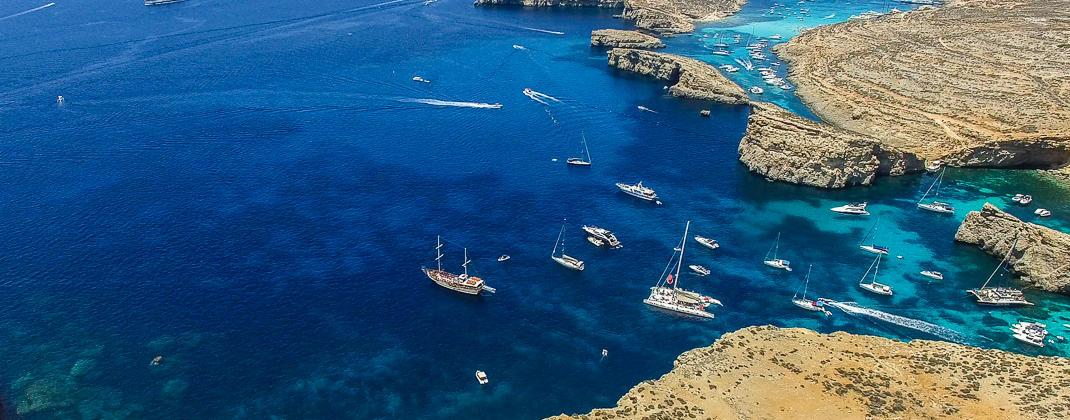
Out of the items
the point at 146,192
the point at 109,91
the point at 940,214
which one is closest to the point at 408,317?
the point at 146,192

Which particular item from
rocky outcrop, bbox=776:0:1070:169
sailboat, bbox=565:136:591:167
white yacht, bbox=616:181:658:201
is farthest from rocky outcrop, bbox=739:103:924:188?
sailboat, bbox=565:136:591:167

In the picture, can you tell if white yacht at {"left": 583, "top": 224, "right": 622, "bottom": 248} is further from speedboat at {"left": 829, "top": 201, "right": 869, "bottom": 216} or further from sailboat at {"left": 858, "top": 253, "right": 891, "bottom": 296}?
speedboat at {"left": 829, "top": 201, "right": 869, "bottom": 216}

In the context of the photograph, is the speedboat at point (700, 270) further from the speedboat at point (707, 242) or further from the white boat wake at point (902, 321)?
the white boat wake at point (902, 321)

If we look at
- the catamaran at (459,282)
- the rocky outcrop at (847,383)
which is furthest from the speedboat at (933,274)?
the catamaran at (459,282)

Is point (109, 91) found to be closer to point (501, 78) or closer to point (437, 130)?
point (437, 130)

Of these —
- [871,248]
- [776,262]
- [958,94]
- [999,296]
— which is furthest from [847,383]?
[958,94]

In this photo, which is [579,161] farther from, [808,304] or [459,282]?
[808,304]

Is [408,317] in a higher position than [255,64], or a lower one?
lower
